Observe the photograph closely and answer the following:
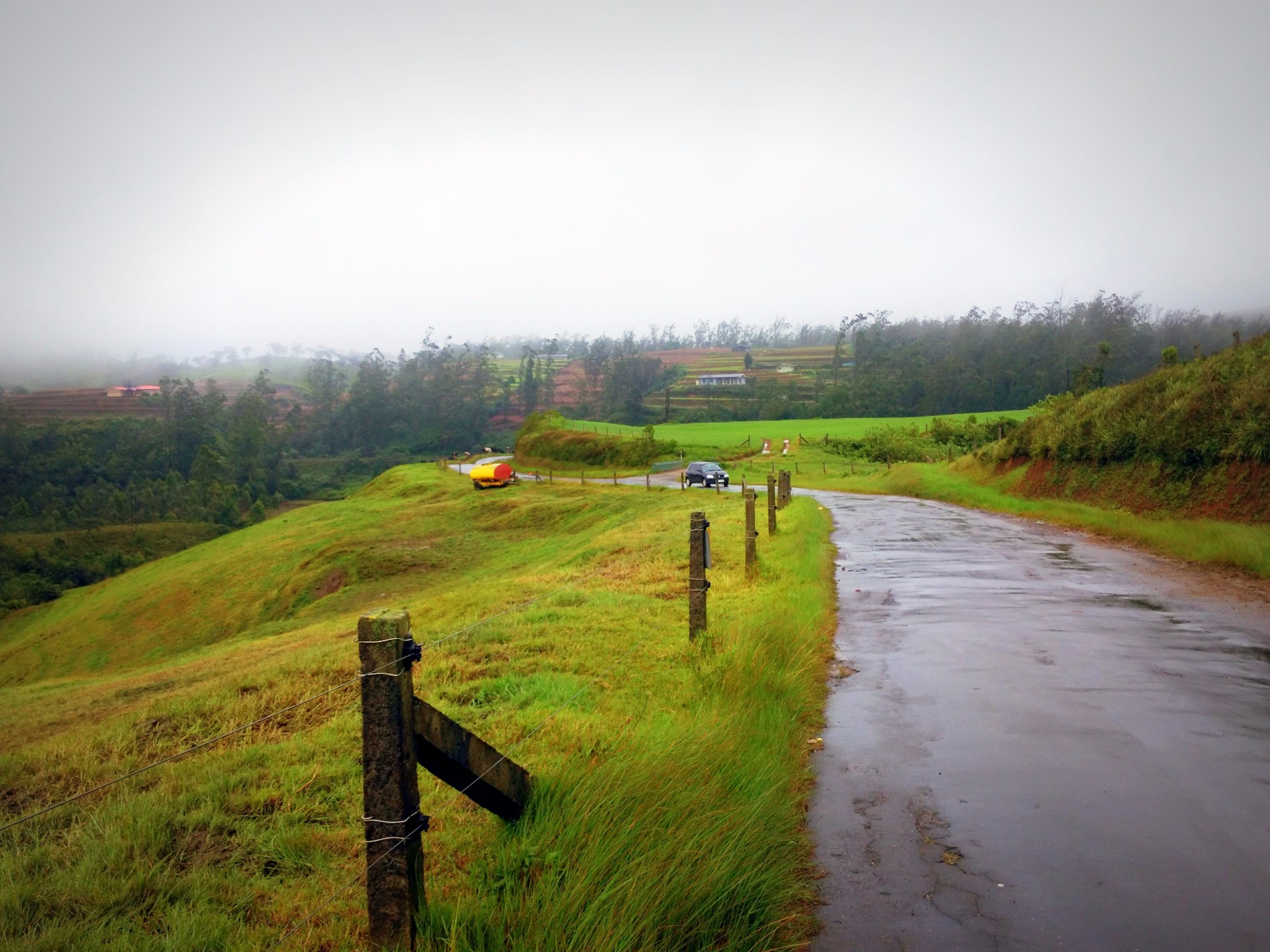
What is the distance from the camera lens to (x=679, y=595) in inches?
484

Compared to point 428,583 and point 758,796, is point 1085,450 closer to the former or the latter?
point 428,583

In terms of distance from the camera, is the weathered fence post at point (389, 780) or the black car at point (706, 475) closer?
the weathered fence post at point (389, 780)

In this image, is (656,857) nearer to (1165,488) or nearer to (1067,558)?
(1067,558)

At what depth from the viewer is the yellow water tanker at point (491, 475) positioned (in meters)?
52.3

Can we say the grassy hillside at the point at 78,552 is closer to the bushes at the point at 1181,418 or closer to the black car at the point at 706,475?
the black car at the point at 706,475

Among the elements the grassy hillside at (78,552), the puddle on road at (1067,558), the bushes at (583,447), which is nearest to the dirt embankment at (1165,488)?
the puddle on road at (1067,558)

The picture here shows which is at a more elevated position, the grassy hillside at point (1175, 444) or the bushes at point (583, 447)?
the grassy hillside at point (1175, 444)

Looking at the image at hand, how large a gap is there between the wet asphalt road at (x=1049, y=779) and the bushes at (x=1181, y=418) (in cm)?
907


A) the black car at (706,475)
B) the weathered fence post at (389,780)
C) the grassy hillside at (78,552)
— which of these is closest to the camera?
the weathered fence post at (389,780)

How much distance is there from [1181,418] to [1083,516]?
3.20 meters

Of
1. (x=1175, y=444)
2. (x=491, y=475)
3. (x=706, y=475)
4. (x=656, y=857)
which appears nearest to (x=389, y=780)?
(x=656, y=857)

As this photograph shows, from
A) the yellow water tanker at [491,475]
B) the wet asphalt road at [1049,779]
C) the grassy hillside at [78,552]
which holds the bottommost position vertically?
the grassy hillside at [78,552]

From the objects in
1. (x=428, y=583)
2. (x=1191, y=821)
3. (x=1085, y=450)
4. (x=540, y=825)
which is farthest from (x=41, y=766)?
(x=1085, y=450)

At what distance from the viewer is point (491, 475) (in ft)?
172
